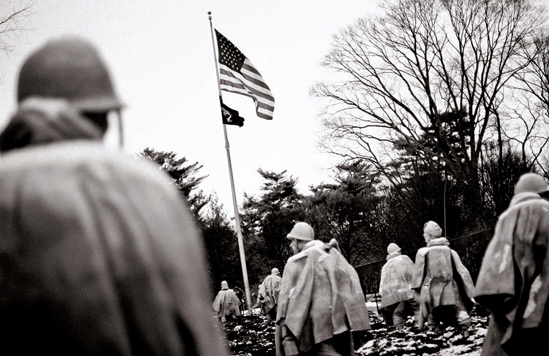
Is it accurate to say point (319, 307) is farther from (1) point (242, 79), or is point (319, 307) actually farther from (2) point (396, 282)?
(1) point (242, 79)

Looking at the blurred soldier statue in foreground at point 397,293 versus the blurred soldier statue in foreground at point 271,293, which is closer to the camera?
the blurred soldier statue in foreground at point 397,293

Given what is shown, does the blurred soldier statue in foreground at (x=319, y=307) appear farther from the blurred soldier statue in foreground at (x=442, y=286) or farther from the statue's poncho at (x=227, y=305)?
the statue's poncho at (x=227, y=305)

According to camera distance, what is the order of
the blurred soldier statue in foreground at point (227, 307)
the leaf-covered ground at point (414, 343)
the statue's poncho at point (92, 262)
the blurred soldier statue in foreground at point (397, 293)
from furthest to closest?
the blurred soldier statue in foreground at point (227, 307)
the blurred soldier statue in foreground at point (397, 293)
the leaf-covered ground at point (414, 343)
the statue's poncho at point (92, 262)

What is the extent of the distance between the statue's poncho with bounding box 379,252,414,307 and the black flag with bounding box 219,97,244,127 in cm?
713

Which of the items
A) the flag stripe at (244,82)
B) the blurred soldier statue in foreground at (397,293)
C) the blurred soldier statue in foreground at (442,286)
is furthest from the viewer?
the flag stripe at (244,82)

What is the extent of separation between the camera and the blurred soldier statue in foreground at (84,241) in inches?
62.0

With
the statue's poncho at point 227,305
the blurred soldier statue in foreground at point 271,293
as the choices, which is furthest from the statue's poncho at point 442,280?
the statue's poncho at point 227,305

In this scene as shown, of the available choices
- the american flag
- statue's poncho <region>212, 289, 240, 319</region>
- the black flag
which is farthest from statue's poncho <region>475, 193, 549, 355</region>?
statue's poncho <region>212, 289, 240, 319</region>

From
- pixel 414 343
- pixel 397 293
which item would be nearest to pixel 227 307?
pixel 397 293

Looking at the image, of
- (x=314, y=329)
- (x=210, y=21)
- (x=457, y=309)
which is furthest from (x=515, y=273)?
(x=210, y=21)

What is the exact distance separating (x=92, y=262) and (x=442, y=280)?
1440cm

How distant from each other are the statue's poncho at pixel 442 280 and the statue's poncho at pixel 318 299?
6.53 metres

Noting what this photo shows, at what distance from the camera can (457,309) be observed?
49.8 feet

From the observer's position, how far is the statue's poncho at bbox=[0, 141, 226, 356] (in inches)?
61.9
